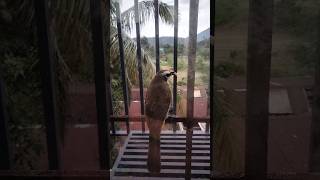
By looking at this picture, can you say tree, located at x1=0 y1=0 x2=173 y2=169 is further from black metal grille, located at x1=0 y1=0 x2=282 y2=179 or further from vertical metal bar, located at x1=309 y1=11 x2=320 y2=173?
vertical metal bar, located at x1=309 y1=11 x2=320 y2=173

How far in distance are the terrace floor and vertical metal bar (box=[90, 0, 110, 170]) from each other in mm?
55

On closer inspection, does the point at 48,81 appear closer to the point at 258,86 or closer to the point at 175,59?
the point at 175,59

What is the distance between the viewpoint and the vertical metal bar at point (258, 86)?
94 centimetres

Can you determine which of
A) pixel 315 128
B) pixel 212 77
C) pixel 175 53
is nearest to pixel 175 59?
pixel 175 53

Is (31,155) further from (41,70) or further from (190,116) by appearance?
(190,116)

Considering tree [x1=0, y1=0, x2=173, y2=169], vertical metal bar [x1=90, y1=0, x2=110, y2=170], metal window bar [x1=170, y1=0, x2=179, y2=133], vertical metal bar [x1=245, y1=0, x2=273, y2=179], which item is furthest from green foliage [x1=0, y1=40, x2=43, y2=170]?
vertical metal bar [x1=245, y1=0, x2=273, y2=179]

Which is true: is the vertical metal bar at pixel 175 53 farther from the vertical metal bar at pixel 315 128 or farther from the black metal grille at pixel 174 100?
the vertical metal bar at pixel 315 128

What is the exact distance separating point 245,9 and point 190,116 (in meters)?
0.33

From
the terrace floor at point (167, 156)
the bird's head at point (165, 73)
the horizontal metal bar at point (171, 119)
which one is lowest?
the terrace floor at point (167, 156)

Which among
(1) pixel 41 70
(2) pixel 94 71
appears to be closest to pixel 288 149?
(2) pixel 94 71

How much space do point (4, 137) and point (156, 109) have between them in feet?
1.63

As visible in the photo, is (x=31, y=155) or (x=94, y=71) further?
(x=31, y=155)

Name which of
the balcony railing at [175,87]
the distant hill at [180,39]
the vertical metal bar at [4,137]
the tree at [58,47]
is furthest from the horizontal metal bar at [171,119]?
the vertical metal bar at [4,137]

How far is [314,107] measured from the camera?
1.00 meters
